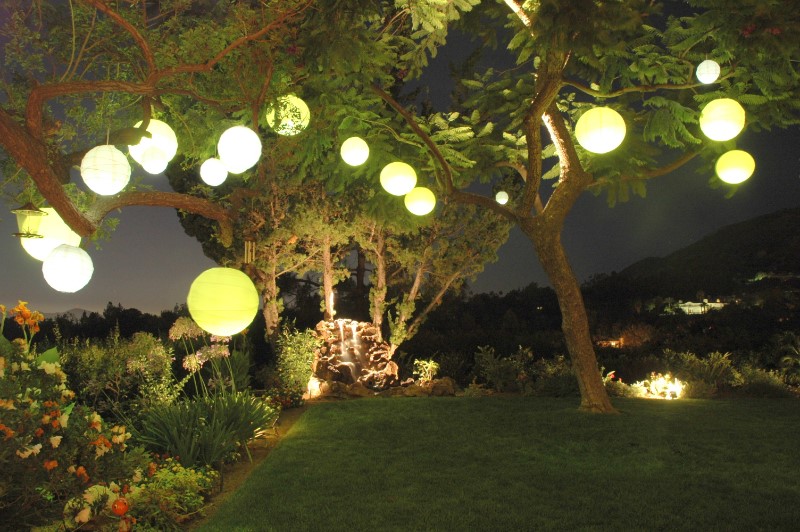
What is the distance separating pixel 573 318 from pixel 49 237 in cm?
627

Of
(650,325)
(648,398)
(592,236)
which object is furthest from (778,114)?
(592,236)

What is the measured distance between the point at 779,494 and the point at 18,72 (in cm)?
804

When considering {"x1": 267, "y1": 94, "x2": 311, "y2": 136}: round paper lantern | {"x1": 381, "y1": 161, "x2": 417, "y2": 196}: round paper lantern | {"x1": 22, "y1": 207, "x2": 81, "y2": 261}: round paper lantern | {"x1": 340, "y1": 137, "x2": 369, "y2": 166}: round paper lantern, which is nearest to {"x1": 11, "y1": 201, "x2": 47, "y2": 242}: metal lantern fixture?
{"x1": 22, "y1": 207, "x2": 81, "y2": 261}: round paper lantern

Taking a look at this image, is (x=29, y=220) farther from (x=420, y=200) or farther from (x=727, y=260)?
(x=727, y=260)

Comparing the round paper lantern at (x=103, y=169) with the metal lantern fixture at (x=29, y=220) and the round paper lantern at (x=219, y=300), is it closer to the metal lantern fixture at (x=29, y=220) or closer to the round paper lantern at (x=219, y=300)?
the metal lantern fixture at (x=29, y=220)

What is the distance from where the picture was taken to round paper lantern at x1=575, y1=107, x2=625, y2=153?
5.52 metres

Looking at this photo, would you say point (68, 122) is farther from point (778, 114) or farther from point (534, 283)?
point (534, 283)

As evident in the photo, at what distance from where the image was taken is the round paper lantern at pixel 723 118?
601 centimetres

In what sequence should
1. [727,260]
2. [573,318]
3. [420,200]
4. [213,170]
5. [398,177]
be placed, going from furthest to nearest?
[727,260]
[573,318]
[420,200]
[398,177]
[213,170]

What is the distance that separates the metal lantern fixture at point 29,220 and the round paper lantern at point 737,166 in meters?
6.96

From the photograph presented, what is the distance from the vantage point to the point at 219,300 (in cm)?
562

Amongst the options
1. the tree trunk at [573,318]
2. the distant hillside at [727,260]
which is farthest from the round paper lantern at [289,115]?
the distant hillside at [727,260]

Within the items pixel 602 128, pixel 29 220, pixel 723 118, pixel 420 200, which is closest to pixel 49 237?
pixel 29 220

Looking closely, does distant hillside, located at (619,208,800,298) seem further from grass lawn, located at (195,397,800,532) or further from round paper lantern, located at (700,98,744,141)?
round paper lantern, located at (700,98,744,141)
